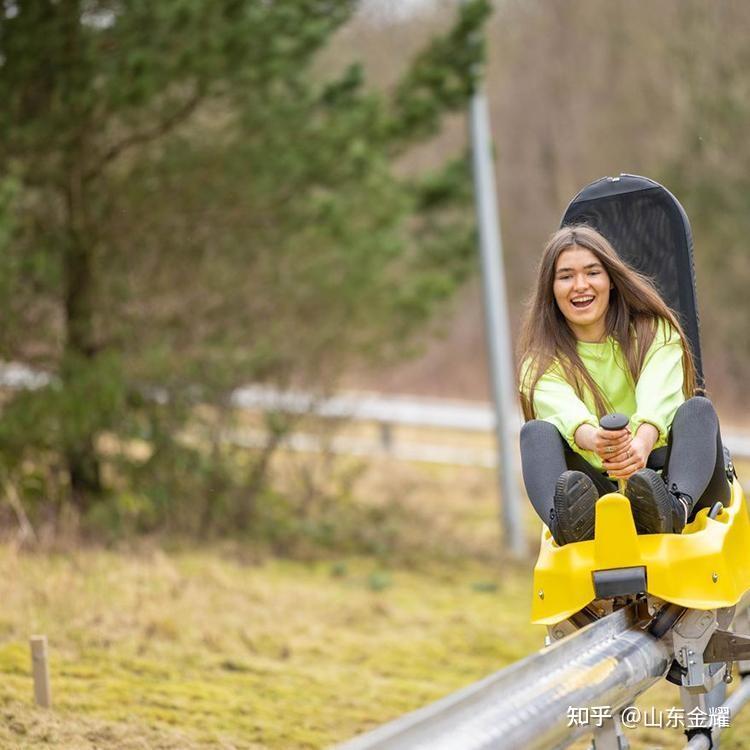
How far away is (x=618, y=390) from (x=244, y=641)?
7.89 feet

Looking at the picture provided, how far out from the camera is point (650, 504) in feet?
10.7

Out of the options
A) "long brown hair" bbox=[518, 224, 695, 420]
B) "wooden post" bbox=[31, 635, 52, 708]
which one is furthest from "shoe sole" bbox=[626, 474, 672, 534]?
"wooden post" bbox=[31, 635, 52, 708]

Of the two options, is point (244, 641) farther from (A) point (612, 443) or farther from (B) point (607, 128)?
(B) point (607, 128)

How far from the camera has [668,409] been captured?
3.64 m

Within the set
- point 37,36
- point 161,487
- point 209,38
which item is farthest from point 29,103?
point 161,487

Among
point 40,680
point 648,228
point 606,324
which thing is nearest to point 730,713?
point 606,324

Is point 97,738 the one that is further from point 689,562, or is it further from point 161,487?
point 161,487

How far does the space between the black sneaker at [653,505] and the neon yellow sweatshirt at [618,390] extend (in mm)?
321

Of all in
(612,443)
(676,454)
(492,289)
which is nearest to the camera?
(612,443)

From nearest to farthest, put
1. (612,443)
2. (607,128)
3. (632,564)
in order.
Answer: (632,564) < (612,443) < (607,128)

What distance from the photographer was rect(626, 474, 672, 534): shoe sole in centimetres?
324

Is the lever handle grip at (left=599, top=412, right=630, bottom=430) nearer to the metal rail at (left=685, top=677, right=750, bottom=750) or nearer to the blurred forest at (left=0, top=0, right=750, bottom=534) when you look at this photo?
the metal rail at (left=685, top=677, right=750, bottom=750)

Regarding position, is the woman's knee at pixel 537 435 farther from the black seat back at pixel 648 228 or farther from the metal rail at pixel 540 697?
the black seat back at pixel 648 228

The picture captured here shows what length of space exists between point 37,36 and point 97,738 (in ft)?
14.7
